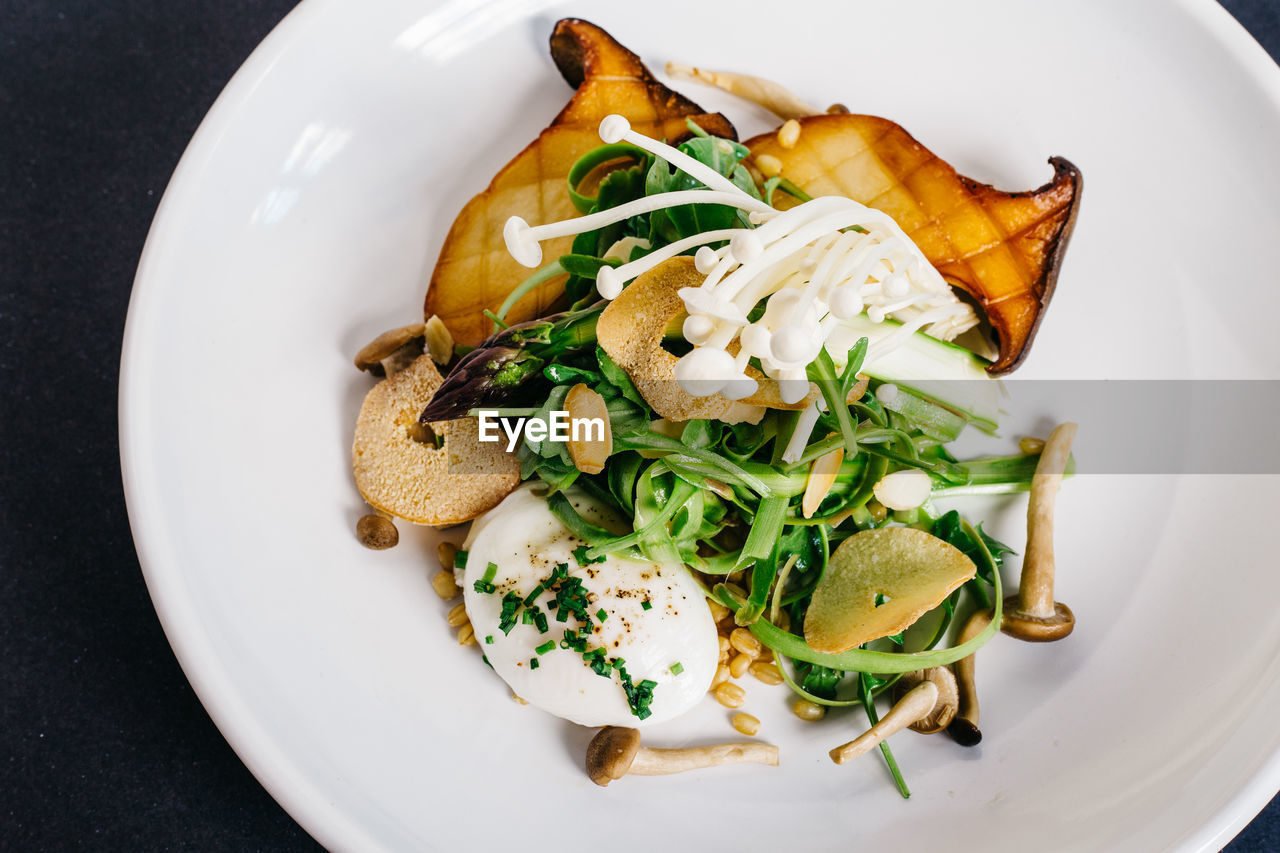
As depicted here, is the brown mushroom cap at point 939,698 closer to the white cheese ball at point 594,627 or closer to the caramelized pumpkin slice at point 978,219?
the white cheese ball at point 594,627

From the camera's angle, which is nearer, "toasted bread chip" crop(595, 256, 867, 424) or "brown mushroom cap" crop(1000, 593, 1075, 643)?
"toasted bread chip" crop(595, 256, 867, 424)

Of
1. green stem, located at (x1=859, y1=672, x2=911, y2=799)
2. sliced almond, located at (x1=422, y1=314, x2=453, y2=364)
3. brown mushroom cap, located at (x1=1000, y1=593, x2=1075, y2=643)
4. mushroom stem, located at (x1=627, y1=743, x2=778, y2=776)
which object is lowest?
mushroom stem, located at (x1=627, y1=743, x2=778, y2=776)

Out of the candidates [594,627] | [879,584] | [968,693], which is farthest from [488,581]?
[968,693]

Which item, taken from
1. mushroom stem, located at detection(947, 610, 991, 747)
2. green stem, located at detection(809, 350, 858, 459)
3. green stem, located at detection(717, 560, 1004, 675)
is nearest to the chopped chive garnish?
green stem, located at detection(717, 560, 1004, 675)

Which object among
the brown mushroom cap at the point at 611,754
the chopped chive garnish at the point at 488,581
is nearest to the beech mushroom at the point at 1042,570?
the brown mushroom cap at the point at 611,754

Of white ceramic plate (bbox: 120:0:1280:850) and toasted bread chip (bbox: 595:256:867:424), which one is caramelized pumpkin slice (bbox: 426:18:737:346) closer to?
white ceramic plate (bbox: 120:0:1280:850)

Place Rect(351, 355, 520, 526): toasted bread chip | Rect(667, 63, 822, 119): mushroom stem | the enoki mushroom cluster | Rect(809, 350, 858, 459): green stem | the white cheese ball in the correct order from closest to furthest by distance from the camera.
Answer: the enoki mushroom cluster < Rect(809, 350, 858, 459): green stem < the white cheese ball < Rect(351, 355, 520, 526): toasted bread chip < Rect(667, 63, 822, 119): mushroom stem
